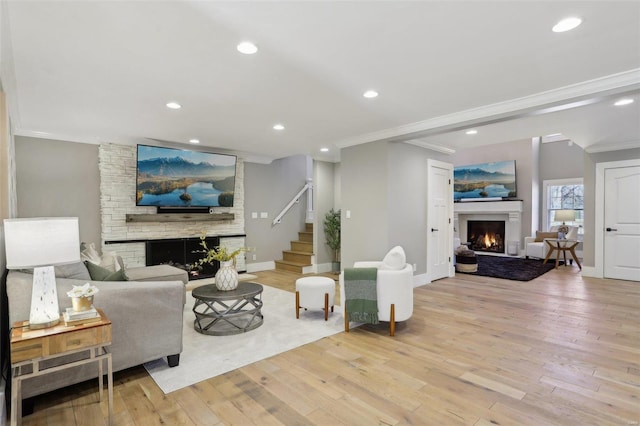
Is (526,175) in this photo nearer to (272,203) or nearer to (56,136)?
(272,203)

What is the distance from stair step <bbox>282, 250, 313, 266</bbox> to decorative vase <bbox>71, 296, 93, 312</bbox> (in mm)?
5053

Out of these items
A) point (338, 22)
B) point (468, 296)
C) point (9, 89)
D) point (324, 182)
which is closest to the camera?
point (338, 22)

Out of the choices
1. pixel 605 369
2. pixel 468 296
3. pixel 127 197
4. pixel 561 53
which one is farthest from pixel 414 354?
pixel 127 197

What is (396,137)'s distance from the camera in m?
4.86

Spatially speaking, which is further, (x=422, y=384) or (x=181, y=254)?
(x=181, y=254)

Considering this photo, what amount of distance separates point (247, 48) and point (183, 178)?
12.5 ft

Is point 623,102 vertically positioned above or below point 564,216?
above

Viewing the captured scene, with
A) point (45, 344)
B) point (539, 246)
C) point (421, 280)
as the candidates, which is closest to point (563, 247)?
point (539, 246)

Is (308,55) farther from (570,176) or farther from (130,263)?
(570,176)

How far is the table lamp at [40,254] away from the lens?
1.88 m

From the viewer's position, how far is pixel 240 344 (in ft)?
10.1

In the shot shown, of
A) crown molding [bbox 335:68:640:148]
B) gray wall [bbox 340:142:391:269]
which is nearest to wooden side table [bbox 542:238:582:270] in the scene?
gray wall [bbox 340:142:391:269]

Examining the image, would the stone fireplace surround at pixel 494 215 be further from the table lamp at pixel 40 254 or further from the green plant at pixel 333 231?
the table lamp at pixel 40 254

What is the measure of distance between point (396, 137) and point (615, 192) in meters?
4.42
